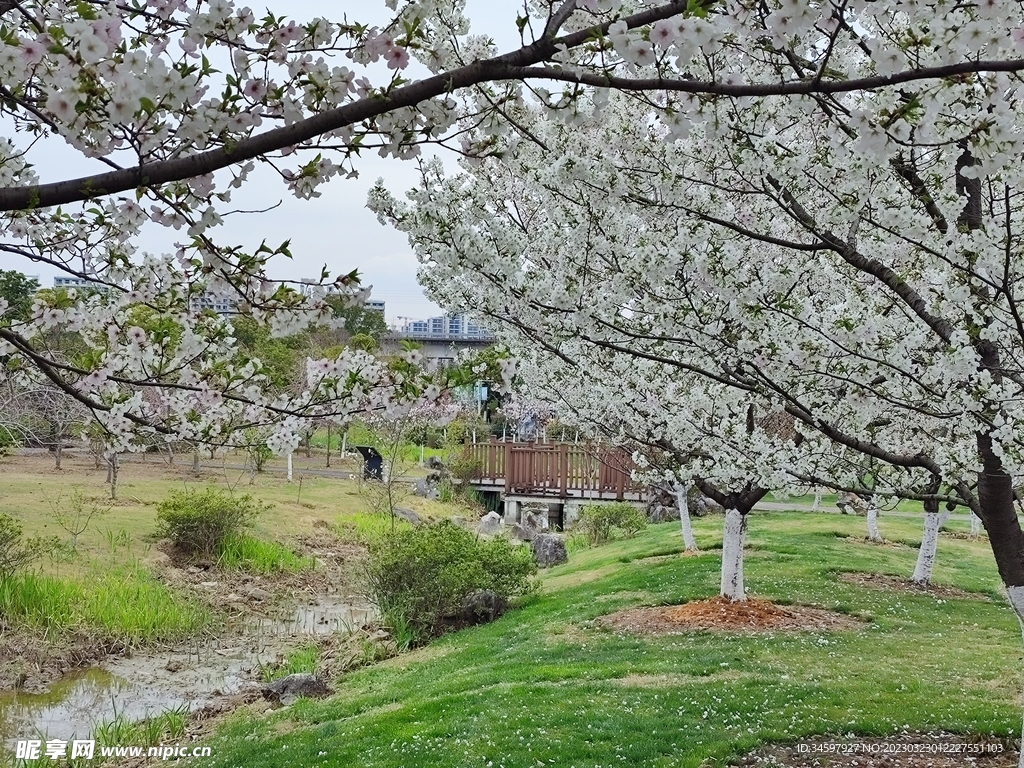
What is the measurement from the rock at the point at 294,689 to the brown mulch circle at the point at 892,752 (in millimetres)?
4202

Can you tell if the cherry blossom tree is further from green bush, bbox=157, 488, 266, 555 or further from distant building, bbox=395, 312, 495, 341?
distant building, bbox=395, 312, 495, 341

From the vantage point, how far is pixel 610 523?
624 inches

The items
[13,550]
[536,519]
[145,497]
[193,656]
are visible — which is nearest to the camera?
[193,656]

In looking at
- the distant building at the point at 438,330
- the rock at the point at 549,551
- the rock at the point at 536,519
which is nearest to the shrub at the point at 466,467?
the rock at the point at 536,519

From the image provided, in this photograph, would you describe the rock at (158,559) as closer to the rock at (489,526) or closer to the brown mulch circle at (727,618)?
the brown mulch circle at (727,618)

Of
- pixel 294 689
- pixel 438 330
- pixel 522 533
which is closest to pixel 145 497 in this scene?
pixel 522 533

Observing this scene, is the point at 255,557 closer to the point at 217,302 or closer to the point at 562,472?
the point at 562,472

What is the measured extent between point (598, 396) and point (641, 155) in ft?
8.73

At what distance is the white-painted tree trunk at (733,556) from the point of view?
25.5ft

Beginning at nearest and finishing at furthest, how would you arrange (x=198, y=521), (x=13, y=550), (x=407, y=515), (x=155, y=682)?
(x=155, y=682) < (x=13, y=550) < (x=198, y=521) < (x=407, y=515)

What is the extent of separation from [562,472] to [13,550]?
11.3m

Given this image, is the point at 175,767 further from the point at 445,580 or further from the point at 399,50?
the point at 399,50

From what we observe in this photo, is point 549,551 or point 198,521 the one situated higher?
point 198,521

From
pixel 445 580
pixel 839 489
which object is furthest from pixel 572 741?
pixel 445 580
